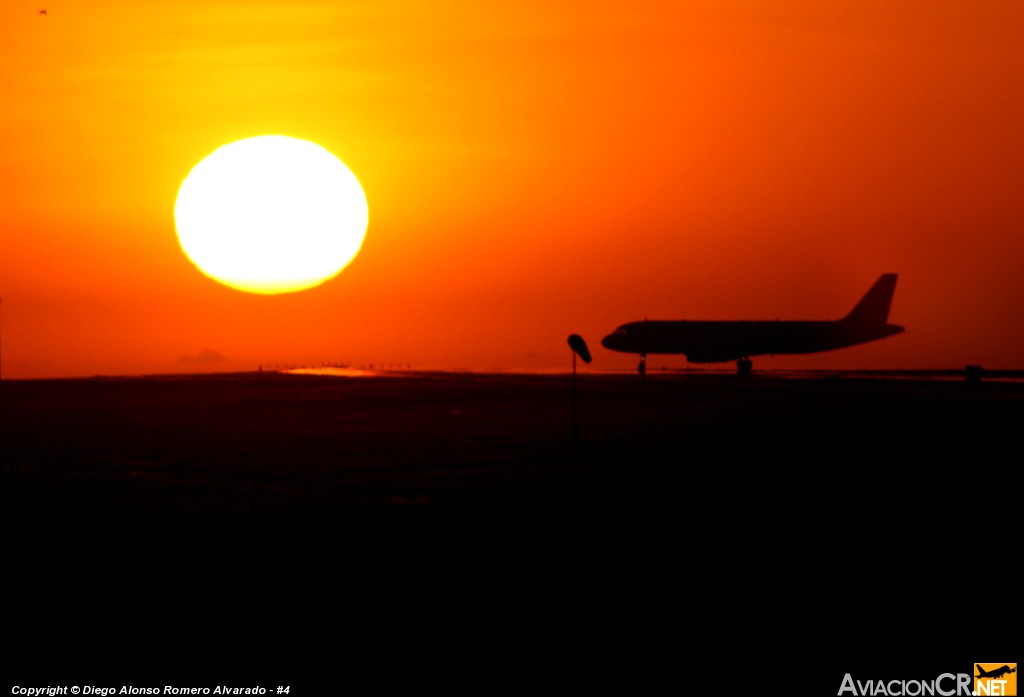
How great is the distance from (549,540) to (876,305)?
13245cm

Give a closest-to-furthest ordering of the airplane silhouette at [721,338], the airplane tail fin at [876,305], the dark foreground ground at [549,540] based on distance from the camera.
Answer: the dark foreground ground at [549,540]
the airplane silhouette at [721,338]
the airplane tail fin at [876,305]

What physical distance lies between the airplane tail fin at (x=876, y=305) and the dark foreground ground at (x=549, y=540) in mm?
98339

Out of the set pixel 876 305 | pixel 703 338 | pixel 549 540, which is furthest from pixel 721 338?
pixel 549 540

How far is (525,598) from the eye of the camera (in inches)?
647

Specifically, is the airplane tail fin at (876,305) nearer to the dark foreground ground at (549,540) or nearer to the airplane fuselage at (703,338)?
the airplane fuselage at (703,338)

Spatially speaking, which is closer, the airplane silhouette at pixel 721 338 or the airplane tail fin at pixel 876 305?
the airplane silhouette at pixel 721 338

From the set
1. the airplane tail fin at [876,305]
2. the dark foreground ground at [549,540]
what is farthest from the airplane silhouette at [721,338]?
the dark foreground ground at [549,540]

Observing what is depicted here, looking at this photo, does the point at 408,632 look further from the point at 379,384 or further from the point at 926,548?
the point at 379,384

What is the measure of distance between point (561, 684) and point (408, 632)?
8.78 feet

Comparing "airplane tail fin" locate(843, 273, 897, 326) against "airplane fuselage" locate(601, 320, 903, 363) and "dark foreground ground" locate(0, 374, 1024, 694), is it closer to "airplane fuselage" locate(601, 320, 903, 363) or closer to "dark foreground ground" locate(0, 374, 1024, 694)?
"airplane fuselage" locate(601, 320, 903, 363)

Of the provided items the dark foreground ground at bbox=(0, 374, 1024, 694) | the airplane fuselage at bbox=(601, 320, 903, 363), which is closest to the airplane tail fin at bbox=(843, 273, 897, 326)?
the airplane fuselage at bbox=(601, 320, 903, 363)

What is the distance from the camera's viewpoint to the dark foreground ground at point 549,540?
14781 mm

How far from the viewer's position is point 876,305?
144250mm

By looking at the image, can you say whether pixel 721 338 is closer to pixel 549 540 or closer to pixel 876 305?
pixel 876 305
